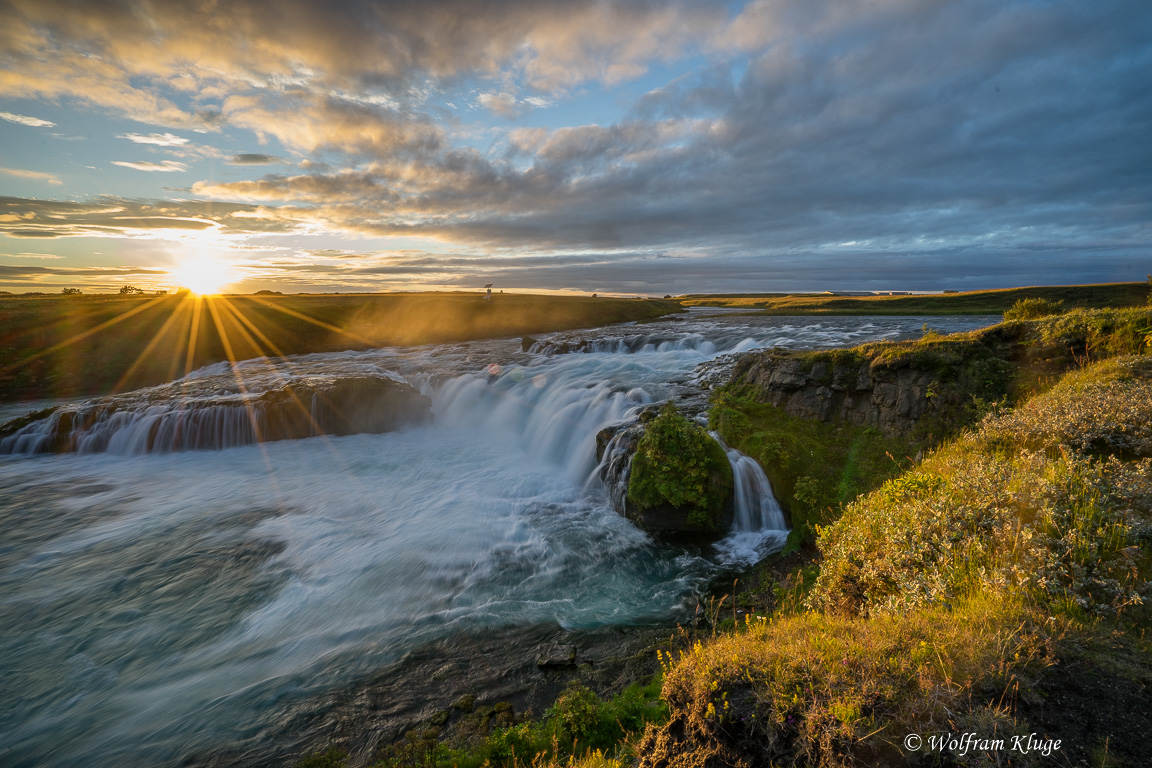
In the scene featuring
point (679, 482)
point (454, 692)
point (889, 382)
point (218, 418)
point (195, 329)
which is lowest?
point (454, 692)

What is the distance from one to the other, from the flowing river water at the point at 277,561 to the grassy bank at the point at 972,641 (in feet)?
17.3

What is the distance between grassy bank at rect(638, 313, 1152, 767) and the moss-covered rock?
531 centimetres

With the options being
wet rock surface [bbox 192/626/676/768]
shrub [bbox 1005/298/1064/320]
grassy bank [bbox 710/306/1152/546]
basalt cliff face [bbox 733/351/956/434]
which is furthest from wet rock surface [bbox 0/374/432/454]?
shrub [bbox 1005/298/1064/320]

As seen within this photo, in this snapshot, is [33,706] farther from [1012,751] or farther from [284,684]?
[1012,751]

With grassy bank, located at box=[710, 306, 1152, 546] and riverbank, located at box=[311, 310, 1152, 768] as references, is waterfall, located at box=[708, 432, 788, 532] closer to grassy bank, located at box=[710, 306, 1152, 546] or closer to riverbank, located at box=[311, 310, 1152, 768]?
grassy bank, located at box=[710, 306, 1152, 546]

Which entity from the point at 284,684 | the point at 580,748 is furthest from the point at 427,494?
the point at 580,748

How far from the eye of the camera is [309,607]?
36.8 feet

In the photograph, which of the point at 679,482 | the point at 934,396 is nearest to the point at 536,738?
the point at 679,482

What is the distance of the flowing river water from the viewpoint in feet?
28.9

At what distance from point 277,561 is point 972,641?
1589 centimetres

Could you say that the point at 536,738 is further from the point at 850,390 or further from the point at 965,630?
the point at 850,390

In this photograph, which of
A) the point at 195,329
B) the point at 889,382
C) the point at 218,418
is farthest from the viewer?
the point at 195,329

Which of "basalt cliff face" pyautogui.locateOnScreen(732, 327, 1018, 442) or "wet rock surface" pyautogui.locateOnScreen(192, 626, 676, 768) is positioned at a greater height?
"basalt cliff face" pyautogui.locateOnScreen(732, 327, 1018, 442)

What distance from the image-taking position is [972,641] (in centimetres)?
430
